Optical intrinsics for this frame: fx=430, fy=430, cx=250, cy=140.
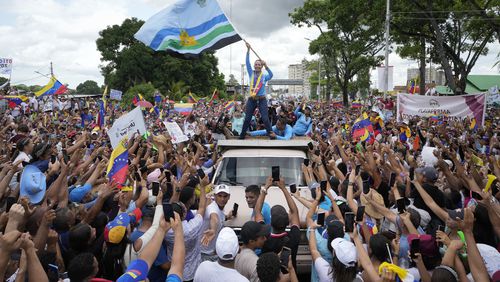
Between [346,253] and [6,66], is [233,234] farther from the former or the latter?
[6,66]

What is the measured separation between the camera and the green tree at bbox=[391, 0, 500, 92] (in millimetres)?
19094

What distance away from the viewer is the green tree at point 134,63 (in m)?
49.8

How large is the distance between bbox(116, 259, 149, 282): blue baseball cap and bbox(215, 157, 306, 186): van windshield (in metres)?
3.50

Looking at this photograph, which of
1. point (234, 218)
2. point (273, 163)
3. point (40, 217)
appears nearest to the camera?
point (40, 217)

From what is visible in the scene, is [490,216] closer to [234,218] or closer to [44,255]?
[234,218]

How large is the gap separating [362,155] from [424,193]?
2.34 meters

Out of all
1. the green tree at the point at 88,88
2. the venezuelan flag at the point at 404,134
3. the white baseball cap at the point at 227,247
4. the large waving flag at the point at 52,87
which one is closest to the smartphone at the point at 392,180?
the white baseball cap at the point at 227,247

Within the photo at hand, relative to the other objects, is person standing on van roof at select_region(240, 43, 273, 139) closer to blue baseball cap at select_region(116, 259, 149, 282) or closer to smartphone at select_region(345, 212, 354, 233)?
smartphone at select_region(345, 212, 354, 233)

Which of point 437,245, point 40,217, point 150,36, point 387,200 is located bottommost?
point 387,200

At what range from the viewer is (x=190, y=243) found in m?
3.99

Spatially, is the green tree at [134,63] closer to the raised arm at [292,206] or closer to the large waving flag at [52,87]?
the large waving flag at [52,87]

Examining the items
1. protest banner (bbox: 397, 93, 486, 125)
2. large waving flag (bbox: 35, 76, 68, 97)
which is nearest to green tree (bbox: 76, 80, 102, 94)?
large waving flag (bbox: 35, 76, 68, 97)

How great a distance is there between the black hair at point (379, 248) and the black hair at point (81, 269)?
85.2 inches

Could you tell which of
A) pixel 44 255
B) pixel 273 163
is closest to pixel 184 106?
pixel 273 163
